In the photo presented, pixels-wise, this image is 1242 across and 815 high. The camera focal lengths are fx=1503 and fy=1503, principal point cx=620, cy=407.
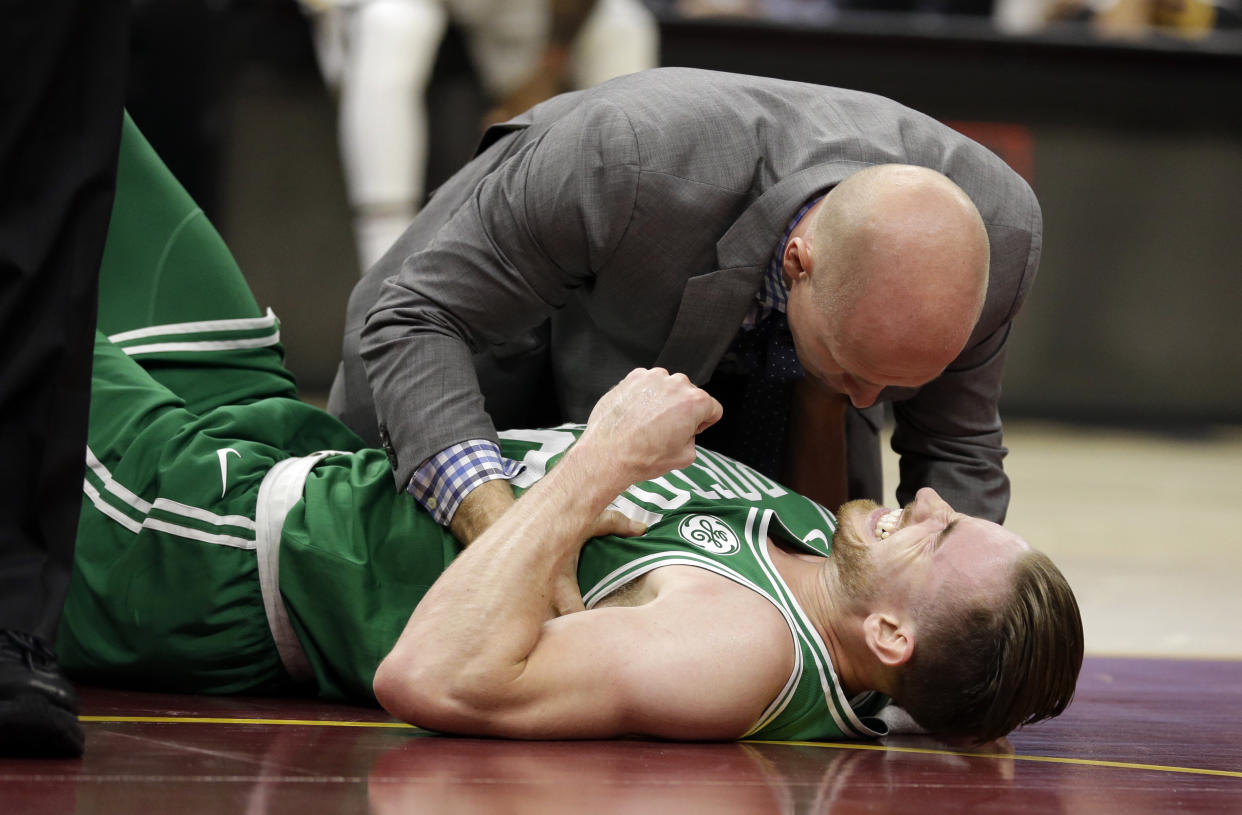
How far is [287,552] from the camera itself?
76.6 inches

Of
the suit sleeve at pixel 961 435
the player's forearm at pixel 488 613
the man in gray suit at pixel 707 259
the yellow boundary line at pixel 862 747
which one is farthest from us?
the suit sleeve at pixel 961 435

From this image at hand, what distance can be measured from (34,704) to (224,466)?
63 cm

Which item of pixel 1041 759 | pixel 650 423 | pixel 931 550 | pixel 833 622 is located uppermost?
pixel 650 423

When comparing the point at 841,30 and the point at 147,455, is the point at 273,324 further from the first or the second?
the point at 841,30

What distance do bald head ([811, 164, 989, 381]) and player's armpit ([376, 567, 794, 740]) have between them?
0.39m

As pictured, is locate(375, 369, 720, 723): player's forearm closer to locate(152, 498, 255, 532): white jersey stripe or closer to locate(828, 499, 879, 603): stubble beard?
locate(828, 499, 879, 603): stubble beard

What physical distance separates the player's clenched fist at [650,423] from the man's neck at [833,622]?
22 centimetres

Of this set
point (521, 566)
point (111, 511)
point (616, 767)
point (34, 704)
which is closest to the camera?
point (34, 704)

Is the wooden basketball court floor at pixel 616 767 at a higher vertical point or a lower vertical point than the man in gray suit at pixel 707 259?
lower

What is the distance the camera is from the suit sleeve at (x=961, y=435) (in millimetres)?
2266

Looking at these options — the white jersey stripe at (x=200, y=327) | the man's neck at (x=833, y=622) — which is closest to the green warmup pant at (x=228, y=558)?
the white jersey stripe at (x=200, y=327)

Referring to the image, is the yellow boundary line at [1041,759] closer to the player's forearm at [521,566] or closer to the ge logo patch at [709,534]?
the ge logo patch at [709,534]

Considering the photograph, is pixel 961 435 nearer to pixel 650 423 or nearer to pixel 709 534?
pixel 709 534

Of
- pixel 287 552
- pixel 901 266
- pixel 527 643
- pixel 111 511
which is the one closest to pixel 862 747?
pixel 527 643
